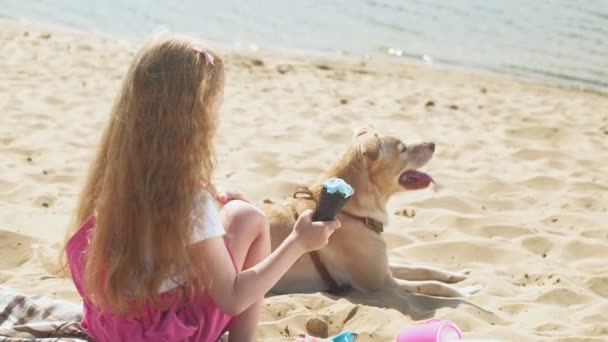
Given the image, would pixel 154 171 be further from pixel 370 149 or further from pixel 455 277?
pixel 455 277

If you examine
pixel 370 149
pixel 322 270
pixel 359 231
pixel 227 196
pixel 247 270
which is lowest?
pixel 322 270

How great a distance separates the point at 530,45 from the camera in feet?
51.6

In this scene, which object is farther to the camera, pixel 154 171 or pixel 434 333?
pixel 434 333

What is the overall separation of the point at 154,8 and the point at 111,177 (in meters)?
14.1

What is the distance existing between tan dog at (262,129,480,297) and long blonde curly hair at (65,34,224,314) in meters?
1.70

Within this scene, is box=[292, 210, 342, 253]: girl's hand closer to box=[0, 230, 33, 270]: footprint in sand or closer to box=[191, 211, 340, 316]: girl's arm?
box=[191, 211, 340, 316]: girl's arm

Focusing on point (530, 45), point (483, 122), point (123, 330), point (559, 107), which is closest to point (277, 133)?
point (483, 122)


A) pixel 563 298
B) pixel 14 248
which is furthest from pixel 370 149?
pixel 14 248

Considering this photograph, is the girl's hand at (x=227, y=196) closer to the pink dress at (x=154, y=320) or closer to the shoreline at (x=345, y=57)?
the pink dress at (x=154, y=320)

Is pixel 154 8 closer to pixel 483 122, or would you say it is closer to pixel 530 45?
pixel 530 45

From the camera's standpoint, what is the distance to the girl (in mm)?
3230

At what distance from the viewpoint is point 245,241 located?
11.8 feet

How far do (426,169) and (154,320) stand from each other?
445 cm

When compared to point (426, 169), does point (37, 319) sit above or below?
below
